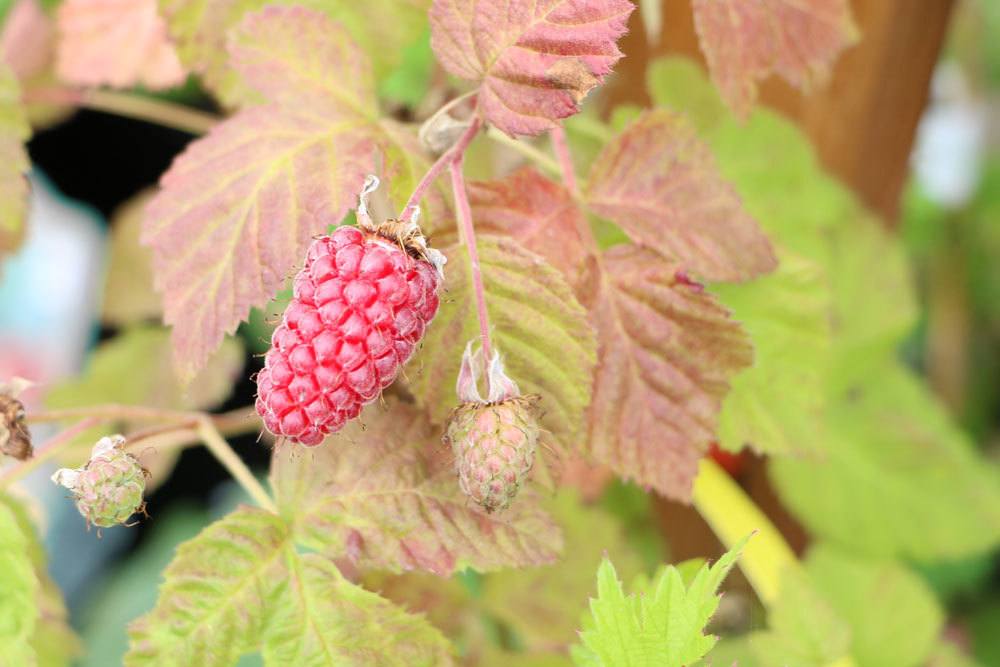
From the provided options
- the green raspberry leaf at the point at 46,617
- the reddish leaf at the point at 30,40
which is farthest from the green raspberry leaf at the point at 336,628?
the reddish leaf at the point at 30,40

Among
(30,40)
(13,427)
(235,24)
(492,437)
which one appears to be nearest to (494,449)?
(492,437)

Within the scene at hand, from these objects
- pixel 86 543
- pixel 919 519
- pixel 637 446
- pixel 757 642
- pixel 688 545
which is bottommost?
pixel 86 543

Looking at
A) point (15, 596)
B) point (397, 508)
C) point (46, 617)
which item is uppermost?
point (397, 508)

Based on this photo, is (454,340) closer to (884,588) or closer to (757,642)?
(757,642)

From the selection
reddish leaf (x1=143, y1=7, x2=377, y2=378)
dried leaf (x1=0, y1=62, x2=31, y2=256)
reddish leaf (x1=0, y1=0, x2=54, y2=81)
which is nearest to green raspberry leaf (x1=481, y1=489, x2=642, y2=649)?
reddish leaf (x1=143, y1=7, x2=377, y2=378)

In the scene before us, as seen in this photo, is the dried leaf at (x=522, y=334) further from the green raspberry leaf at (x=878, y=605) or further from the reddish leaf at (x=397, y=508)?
the green raspberry leaf at (x=878, y=605)

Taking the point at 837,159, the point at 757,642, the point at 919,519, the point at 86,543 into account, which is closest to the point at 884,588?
the point at 919,519

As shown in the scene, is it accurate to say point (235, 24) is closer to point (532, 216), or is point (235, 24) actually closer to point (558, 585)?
point (532, 216)

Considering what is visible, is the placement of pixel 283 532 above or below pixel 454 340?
below
